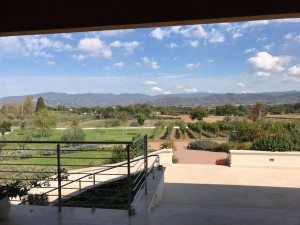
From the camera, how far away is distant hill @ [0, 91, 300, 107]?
73.8 feet

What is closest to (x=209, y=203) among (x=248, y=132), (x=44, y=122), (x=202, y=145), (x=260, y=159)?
(x=260, y=159)

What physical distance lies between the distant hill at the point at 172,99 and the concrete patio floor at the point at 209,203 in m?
11.7

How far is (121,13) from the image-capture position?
2.05m

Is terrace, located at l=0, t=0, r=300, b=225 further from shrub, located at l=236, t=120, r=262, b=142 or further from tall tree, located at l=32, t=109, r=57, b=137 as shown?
tall tree, located at l=32, t=109, r=57, b=137

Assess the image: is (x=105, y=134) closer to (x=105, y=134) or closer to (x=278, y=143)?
(x=105, y=134)

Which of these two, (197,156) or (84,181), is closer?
(84,181)

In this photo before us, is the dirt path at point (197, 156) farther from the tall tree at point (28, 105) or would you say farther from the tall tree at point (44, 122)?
the tall tree at point (28, 105)


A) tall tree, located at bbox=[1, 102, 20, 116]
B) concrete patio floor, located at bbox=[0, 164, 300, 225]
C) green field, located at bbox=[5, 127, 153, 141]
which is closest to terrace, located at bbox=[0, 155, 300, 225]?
concrete patio floor, located at bbox=[0, 164, 300, 225]

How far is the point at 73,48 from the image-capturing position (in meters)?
33.9

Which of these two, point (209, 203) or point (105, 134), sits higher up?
point (209, 203)

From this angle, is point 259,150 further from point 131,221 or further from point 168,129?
point 168,129

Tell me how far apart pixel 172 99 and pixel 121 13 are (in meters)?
26.7

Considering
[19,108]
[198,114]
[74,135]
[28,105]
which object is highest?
[28,105]

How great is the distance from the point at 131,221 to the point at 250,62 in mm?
36517
